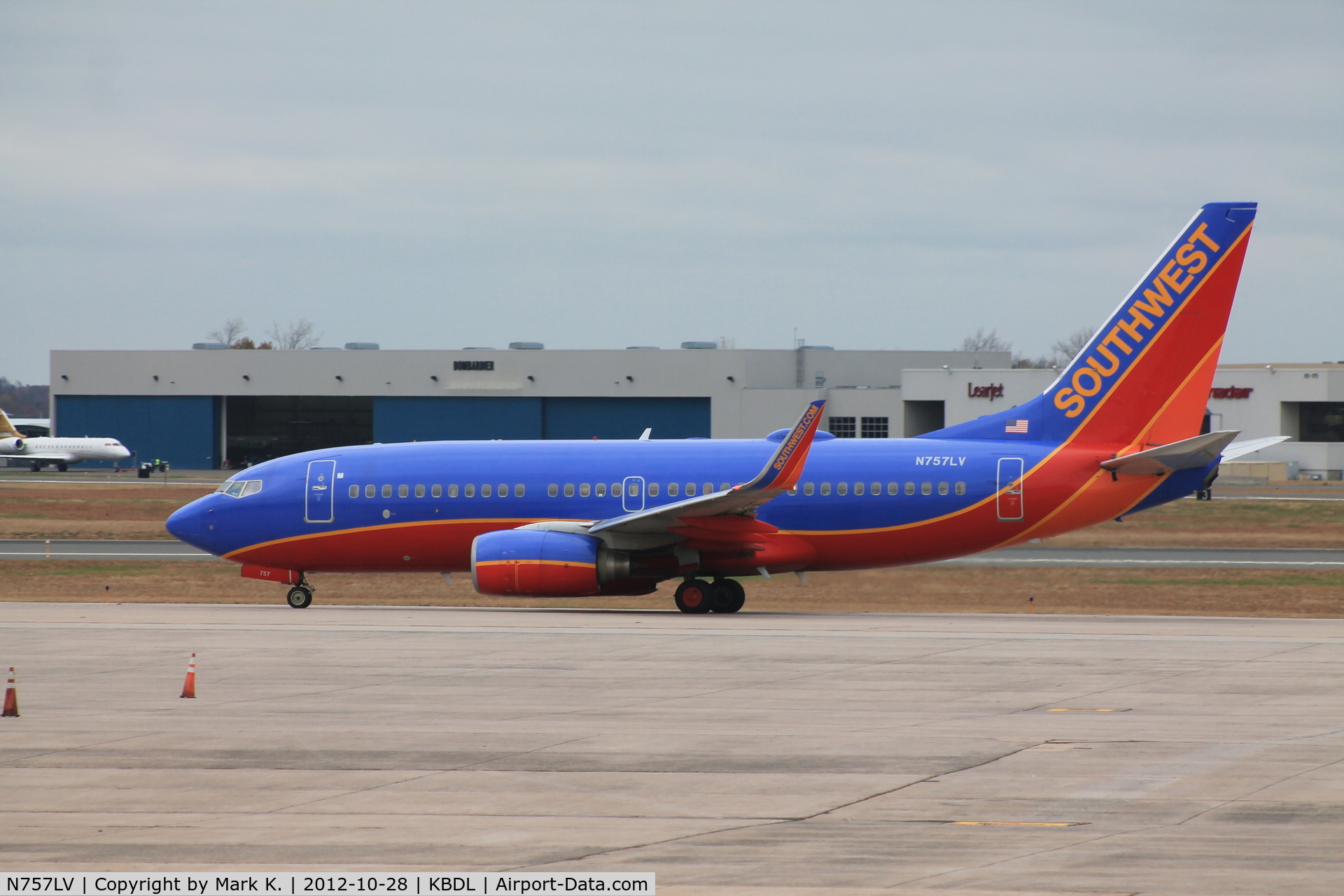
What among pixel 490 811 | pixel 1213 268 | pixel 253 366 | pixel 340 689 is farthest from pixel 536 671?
pixel 253 366

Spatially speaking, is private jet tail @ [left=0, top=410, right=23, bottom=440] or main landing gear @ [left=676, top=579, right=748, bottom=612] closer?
main landing gear @ [left=676, top=579, right=748, bottom=612]

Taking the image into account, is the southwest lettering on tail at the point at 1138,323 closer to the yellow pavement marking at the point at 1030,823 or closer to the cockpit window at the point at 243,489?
the cockpit window at the point at 243,489

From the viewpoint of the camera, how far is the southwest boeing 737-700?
92.1 ft

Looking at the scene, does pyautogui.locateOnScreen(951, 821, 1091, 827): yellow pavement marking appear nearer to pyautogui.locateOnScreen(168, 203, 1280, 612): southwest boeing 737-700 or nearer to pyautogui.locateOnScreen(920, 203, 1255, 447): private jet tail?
pyautogui.locateOnScreen(168, 203, 1280, 612): southwest boeing 737-700

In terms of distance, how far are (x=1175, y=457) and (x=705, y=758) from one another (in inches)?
647

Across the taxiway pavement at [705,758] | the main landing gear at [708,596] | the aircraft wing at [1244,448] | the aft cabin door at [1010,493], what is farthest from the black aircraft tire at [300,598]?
the aircraft wing at [1244,448]

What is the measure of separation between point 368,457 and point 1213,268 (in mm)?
18153

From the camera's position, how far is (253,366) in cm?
9300

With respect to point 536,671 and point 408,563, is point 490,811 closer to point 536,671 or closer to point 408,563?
point 536,671

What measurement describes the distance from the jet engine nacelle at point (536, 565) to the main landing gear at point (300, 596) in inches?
195

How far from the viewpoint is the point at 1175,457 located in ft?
90.0

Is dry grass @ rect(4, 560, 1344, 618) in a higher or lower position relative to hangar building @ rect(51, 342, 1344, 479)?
lower

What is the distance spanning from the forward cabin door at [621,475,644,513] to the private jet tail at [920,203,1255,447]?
27.4 ft

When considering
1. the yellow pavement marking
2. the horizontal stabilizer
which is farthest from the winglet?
the yellow pavement marking
